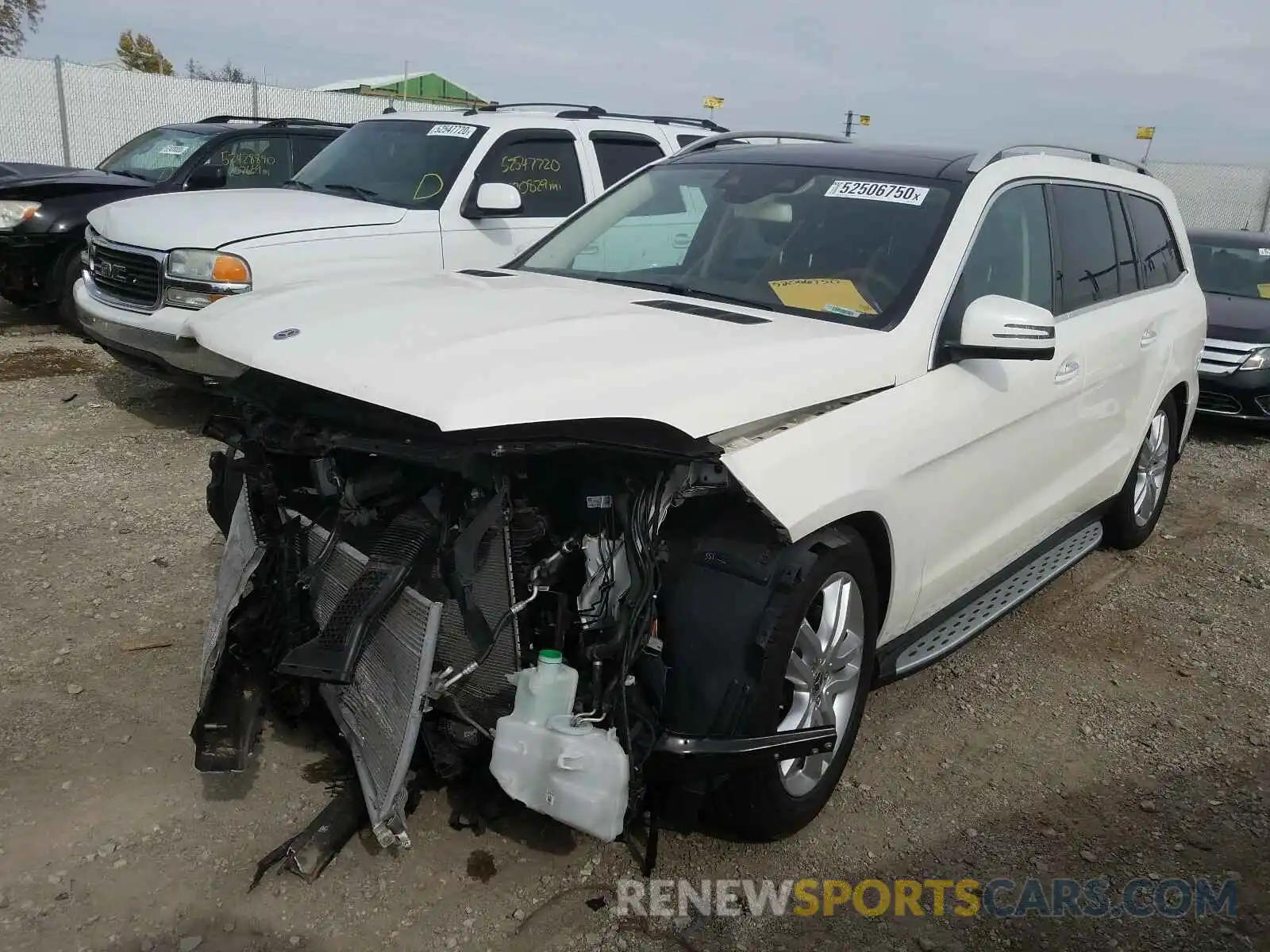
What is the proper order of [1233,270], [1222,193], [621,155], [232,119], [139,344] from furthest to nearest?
[1222,193]
[232,119]
[1233,270]
[621,155]
[139,344]

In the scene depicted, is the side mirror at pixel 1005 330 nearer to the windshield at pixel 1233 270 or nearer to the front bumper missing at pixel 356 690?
the front bumper missing at pixel 356 690

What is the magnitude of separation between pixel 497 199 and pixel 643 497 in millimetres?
4363

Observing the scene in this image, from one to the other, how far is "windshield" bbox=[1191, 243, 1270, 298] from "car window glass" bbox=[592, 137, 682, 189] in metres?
5.22

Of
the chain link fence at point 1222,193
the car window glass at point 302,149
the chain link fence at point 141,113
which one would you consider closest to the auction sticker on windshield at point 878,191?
the car window glass at point 302,149

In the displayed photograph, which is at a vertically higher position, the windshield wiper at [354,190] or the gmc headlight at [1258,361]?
the windshield wiper at [354,190]

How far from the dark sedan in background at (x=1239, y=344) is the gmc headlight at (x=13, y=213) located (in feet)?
30.0

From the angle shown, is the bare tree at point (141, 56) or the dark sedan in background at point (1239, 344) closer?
the dark sedan in background at point (1239, 344)

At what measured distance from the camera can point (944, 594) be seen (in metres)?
3.53

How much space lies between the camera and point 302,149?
965 cm

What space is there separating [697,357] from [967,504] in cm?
126

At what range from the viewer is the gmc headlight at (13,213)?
26.5 feet

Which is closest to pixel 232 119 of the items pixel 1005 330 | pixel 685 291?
pixel 685 291

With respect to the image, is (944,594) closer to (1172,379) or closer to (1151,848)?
(1151,848)

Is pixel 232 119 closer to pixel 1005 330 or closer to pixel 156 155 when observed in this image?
pixel 156 155
